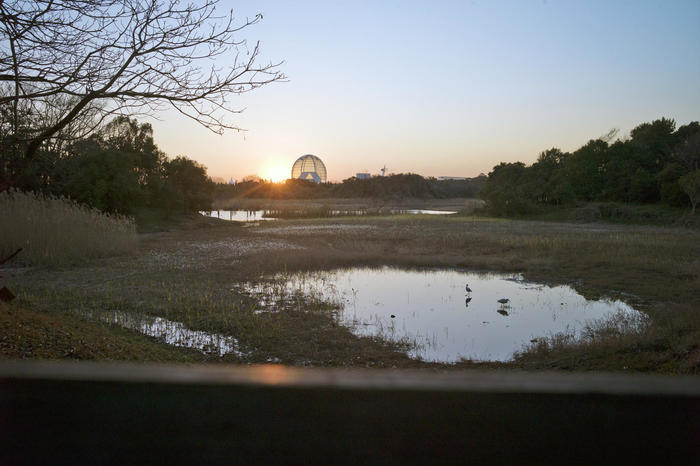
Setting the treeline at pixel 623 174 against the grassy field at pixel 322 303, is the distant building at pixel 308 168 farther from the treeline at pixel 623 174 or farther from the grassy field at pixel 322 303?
the grassy field at pixel 322 303

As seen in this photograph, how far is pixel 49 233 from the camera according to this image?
17.6 m

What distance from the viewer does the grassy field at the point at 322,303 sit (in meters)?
7.78

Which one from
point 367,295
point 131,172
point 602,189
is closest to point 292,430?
point 367,295

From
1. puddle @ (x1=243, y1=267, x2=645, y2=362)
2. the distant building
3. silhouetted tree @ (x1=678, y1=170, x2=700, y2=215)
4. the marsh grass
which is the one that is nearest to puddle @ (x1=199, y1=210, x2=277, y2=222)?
the marsh grass

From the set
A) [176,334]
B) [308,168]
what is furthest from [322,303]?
[308,168]

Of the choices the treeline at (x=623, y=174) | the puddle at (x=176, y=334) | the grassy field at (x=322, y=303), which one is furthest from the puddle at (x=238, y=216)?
the puddle at (x=176, y=334)

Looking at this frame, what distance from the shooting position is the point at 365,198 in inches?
4636

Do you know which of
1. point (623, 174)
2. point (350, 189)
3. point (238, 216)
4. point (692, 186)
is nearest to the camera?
point (692, 186)

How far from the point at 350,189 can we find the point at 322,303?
113 metres

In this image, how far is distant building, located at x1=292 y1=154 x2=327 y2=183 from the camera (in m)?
154

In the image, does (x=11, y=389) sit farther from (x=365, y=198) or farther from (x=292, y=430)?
(x=365, y=198)

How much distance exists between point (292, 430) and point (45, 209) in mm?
19834

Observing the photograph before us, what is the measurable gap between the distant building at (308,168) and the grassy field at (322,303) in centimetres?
12657

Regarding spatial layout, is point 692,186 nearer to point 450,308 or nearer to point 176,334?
point 450,308
